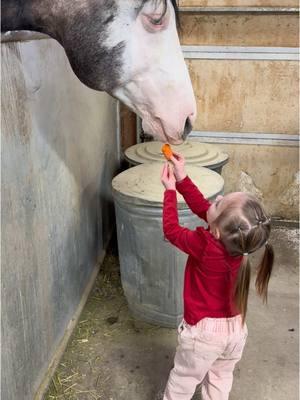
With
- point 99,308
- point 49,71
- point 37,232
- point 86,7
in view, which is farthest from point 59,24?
point 99,308

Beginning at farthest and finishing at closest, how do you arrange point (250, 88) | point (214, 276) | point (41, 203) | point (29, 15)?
point (250, 88), point (41, 203), point (214, 276), point (29, 15)

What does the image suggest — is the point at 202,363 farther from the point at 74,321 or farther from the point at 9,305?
the point at 74,321

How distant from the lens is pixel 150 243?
7.20 ft

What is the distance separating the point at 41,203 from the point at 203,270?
0.72m

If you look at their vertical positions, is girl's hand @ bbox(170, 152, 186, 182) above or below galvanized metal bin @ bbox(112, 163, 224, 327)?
above

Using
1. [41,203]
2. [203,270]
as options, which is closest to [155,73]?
[203,270]

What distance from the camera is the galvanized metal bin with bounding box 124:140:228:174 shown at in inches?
103

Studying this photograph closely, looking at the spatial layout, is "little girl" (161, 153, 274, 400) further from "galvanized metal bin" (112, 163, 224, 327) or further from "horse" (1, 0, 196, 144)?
"galvanized metal bin" (112, 163, 224, 327)

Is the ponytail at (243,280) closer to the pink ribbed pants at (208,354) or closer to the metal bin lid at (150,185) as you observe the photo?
the pink ribbed pants at (208,354)

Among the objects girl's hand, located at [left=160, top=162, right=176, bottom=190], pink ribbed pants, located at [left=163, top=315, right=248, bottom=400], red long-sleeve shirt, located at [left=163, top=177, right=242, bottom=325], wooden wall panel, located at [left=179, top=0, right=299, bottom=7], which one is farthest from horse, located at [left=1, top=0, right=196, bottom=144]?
wooden wall panel, located at [left=179, top=0, right=299, bottom=7]

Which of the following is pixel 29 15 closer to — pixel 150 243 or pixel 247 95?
pixel 150 243

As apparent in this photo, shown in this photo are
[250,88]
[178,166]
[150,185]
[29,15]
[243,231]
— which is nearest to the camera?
[29,15]

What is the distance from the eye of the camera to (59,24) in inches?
49.2

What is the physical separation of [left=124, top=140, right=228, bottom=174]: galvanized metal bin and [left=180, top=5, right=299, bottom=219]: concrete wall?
0.73m
